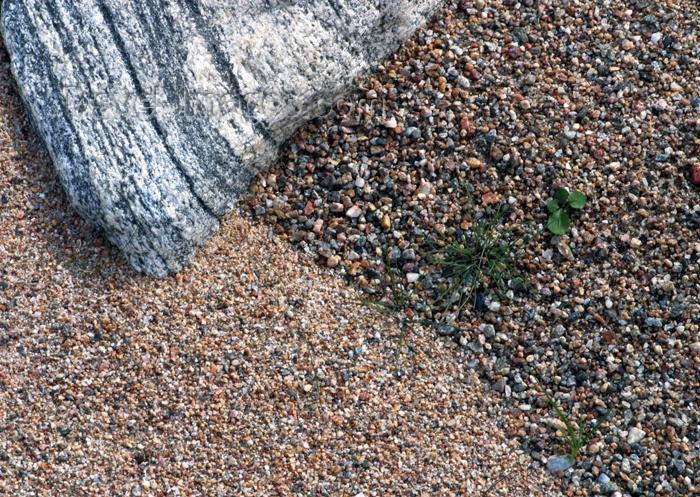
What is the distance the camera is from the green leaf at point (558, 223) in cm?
327

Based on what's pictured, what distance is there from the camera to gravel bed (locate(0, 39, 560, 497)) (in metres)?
3.03

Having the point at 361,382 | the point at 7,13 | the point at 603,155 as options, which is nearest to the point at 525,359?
the point at 361,382

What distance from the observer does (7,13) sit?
130 inches

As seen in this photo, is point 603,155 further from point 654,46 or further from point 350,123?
point 350,123

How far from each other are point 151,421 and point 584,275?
74.1 inches

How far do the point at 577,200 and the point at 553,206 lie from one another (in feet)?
0.34

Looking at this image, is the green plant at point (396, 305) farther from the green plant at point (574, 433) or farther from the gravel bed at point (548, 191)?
the green plant at point (574, 433)

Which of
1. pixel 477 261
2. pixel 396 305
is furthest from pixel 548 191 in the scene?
pixel 396 305

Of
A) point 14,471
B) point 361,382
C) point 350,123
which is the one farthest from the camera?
point 350,123

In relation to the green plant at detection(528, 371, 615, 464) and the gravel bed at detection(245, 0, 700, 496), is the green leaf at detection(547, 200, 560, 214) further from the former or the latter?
the green plant at detection(528, 371, 615, 464)

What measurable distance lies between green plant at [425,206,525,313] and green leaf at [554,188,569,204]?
22 centimetres

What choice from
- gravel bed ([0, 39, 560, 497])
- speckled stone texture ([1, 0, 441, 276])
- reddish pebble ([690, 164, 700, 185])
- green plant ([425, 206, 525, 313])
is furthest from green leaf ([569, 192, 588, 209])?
speckled stone texture ([1, 0, 441, 276])

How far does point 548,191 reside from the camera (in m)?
3.33

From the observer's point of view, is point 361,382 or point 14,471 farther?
point 361,382
